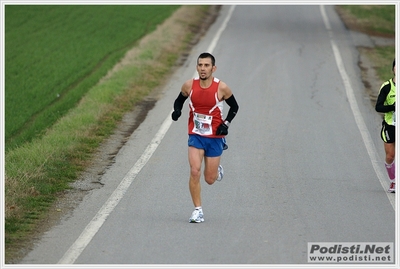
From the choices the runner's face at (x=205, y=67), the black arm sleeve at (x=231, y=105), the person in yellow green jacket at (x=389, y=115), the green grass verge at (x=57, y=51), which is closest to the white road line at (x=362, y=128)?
the person in yellow green jacket at (x=389, y=115)

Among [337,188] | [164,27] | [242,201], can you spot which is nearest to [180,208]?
[242,201]

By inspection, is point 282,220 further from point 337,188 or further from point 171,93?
point 171,93

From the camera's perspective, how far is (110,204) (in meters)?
10.0

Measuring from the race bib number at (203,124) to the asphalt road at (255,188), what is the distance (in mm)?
1040

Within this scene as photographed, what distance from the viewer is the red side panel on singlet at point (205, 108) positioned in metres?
9.32

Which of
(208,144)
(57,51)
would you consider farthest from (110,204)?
(57,51)

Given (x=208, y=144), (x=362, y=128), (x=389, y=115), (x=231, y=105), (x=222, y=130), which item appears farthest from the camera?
(x=362, y=128)

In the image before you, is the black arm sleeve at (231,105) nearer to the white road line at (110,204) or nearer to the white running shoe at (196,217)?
the white running shoe at (196,217)

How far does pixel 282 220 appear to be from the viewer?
9.39 meters

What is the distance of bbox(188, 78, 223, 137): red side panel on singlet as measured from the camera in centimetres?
932

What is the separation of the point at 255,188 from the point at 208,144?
1821 mm

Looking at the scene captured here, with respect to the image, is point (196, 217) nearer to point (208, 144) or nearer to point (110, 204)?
point (208, 144)

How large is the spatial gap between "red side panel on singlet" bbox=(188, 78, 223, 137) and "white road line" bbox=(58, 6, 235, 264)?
1.48 meters

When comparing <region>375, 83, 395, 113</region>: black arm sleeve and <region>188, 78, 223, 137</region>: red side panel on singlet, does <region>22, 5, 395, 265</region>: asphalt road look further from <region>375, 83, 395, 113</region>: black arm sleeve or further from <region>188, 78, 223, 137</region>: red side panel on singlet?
<region>375, 83, 395, 113</region>: black arm sleeve
